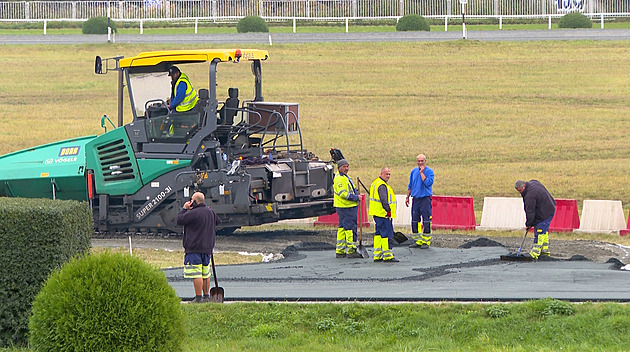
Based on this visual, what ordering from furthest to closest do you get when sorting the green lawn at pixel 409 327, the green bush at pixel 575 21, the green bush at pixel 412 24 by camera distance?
the green bush at pixel 412 24 → the green bush at pixel 575 21 → the green lawn at pixel 409 327

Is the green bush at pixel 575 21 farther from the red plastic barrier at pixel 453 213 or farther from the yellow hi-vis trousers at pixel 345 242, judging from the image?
the yellow hi-vis trousers at pixel 345 242

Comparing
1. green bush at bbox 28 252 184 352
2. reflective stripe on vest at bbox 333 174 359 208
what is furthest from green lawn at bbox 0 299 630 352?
reflective stripe on vest at bbox 333 174 359 208

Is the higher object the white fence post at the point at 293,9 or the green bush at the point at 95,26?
the white fence post at the point at 293,9

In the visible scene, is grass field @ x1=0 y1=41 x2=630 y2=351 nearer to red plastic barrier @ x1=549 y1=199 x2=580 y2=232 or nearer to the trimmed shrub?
the trimmed shrub

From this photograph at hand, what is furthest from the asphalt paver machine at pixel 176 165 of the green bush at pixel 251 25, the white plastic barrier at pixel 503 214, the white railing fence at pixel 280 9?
the white railing fence at pixel 280 9

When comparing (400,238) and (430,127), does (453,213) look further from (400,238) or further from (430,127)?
(430,127)

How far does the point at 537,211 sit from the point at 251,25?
3418 centimetres

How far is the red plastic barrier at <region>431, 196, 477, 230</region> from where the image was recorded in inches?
733

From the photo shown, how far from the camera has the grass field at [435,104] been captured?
25.2 meters

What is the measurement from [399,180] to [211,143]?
8255mm

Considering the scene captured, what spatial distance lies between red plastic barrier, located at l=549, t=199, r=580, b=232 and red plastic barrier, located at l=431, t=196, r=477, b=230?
61.4 inches

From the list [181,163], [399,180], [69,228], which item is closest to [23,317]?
[69,228]

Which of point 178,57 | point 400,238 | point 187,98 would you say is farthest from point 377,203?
point 178,57

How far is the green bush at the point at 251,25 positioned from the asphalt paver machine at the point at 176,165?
99.8 feet
